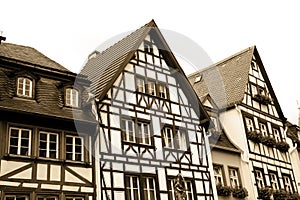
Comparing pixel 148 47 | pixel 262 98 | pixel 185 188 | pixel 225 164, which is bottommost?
pixel 185 188

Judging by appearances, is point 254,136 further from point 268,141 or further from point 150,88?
point 150,88

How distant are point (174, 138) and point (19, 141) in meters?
7.68

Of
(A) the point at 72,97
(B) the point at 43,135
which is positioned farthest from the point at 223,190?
(B) the point at 43,135

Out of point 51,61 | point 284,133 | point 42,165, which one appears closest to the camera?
point 42,165

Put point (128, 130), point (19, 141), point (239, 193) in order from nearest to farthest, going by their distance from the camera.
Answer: point (19, 141) < point (128, 130) < point (239, 193)

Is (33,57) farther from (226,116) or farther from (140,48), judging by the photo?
(226,116)

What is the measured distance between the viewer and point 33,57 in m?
18.9

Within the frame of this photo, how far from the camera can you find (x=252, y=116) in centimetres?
2542

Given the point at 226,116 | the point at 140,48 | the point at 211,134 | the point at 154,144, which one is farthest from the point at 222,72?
the point at 154,144

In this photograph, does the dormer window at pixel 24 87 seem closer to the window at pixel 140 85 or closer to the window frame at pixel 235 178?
the window at pixel 140 85

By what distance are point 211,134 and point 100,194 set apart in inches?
332

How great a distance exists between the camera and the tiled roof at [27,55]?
1797cm

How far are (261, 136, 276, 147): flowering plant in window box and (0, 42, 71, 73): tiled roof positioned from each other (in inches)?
501

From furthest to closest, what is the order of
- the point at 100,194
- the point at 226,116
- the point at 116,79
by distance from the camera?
1. the point at 226,116
2. the point at 116,79
3. the point at 100,194
